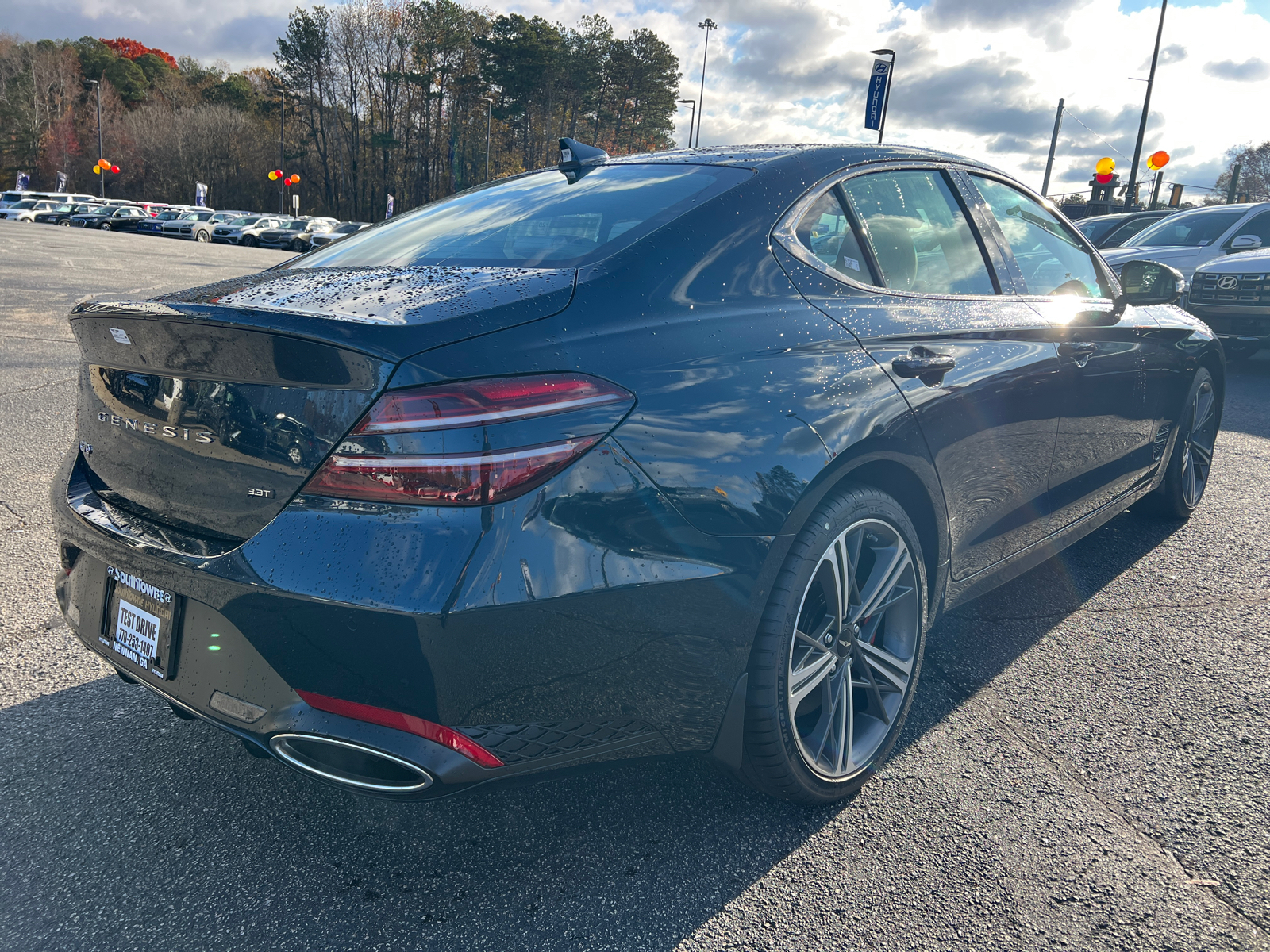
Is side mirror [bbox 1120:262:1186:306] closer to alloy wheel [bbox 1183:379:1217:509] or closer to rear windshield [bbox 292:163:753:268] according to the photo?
alloy wheel [bbox 1183:379:1217:509]

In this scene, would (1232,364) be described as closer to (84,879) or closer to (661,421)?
(661,421)

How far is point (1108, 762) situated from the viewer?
246 centimetres

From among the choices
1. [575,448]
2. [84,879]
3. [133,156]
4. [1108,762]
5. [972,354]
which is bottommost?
[84,879]

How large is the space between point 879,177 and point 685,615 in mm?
1572

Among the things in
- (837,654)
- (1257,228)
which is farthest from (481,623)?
(1257,228)

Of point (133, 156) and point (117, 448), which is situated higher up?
point (133, 156)

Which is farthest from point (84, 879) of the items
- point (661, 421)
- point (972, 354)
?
point (972, 354)

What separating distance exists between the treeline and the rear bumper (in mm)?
70844

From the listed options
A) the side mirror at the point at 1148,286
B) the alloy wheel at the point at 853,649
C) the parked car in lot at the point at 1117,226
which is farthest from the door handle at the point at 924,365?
the parked car in lot at the point at 1117,226

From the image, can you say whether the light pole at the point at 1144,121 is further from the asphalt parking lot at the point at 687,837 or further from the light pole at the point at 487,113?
the light pole at the point at 487,113

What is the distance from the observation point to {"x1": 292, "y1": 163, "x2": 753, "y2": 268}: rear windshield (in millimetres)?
2088

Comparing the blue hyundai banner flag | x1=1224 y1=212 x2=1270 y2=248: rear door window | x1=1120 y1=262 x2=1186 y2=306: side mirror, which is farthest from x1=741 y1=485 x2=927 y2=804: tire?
the blue hyundai banner flag

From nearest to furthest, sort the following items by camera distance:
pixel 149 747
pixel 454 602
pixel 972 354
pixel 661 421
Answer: pixel 454 602 → pixel 661 421 → pixel 149 747 → pixel 972 354

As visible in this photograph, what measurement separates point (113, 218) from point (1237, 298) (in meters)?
53.4
